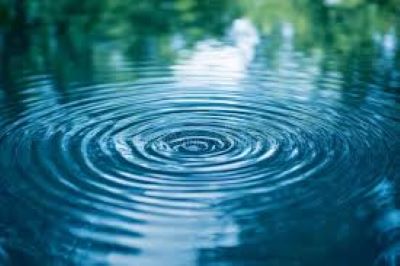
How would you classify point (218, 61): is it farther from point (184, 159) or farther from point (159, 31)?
point (184, 159)

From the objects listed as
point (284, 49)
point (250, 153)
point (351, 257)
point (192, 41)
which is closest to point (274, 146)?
point (250, 153)

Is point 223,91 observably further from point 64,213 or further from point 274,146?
point 64,213

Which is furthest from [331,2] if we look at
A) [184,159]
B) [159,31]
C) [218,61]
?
[184,159]

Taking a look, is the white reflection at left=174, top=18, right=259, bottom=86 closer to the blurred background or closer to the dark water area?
the dark water area

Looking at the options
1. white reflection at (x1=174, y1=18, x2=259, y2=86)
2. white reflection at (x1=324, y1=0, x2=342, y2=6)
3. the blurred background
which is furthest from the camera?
white reflection at (x1=324, y1=0, x2=342, y2=6)

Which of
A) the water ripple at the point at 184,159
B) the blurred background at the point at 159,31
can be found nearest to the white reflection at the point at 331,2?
the blurred background at the point at 159,31

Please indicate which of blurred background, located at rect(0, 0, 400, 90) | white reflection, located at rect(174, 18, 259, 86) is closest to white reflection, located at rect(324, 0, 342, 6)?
blurred background, located at rect(0, 0, 400, 90)

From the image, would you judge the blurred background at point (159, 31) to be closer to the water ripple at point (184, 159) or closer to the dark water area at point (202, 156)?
the dark water area at point (202, 156)
